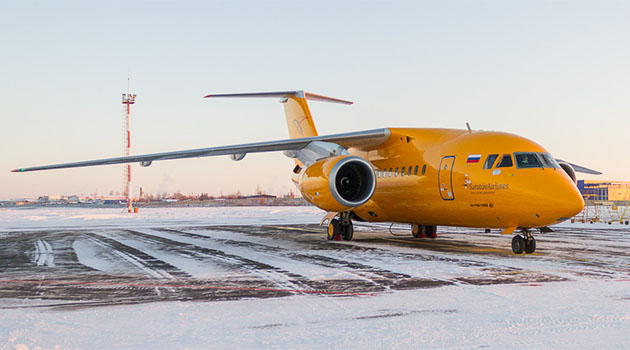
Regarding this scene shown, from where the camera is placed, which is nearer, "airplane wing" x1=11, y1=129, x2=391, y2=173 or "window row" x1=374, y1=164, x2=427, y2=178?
"window row" x1=374, y1=164, x2=427, y2=178

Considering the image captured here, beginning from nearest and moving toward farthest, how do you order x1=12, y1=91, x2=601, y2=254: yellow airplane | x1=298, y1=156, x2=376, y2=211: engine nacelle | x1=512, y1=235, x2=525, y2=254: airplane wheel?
x1=12, y1=91, x2=601, y2=254: yellow airplane, x1=512, y1=235, x2=525, y2=254: airplane wheel, x1=298, y1=156, x2=376, y2=211: engine nacelle

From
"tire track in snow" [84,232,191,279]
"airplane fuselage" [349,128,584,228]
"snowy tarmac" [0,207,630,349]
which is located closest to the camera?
"snowy tarmac" [0,207,630,349]

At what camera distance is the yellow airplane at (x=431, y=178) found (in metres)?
10.9

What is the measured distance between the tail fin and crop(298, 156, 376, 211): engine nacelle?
4.62 m

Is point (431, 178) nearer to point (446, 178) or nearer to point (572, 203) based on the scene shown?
point (446, 178)

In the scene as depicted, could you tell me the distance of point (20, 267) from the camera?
31.6ft

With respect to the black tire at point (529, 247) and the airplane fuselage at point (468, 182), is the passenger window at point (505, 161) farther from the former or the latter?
the black tire at point (529, 247)

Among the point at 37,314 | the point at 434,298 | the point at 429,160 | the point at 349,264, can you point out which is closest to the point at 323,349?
the point at 434,298

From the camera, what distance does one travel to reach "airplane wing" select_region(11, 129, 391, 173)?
14719mm

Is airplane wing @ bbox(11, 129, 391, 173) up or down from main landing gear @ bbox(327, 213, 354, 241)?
up

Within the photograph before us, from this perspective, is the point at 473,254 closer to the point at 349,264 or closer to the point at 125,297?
the point at 349,264

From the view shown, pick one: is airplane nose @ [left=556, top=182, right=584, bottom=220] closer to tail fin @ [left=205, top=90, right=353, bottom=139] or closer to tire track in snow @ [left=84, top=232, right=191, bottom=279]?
tire track in snow @ [left=84, top=232, right=191, bottom=279]

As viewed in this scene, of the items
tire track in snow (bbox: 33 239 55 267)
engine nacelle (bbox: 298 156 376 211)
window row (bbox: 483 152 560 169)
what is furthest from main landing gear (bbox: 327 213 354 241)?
tire track in snow (bbox: 33 239 55 267)

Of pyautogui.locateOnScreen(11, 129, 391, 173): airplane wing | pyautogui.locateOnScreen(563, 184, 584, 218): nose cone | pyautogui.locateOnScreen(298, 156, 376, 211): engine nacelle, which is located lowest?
pyautogui.locateOnScreen(563, 184, 584, 218): nose cone
